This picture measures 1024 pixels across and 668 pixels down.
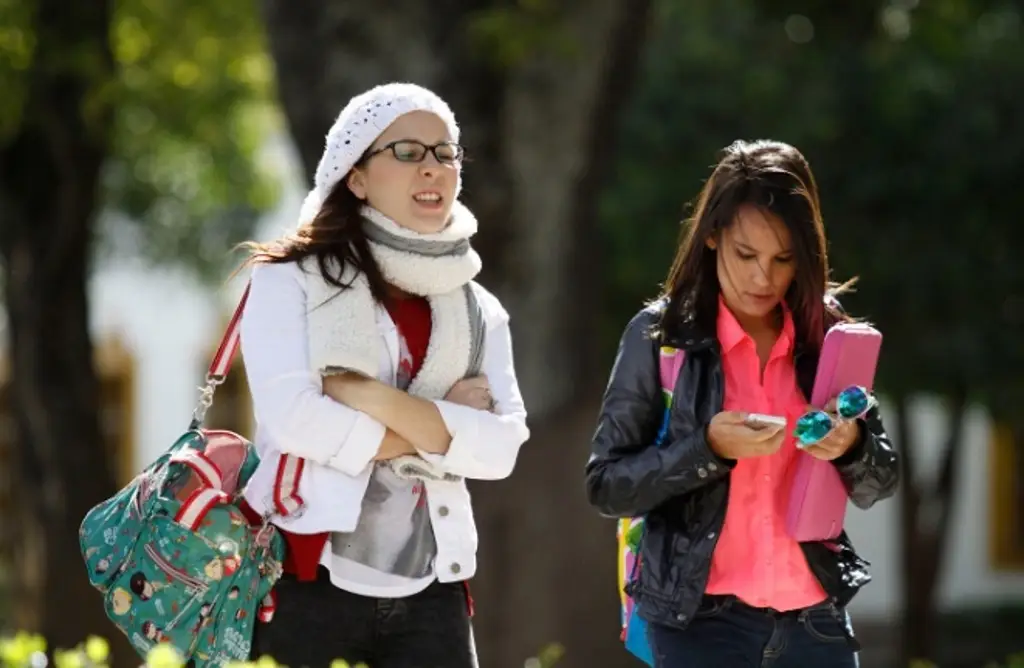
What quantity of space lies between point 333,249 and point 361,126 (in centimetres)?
27

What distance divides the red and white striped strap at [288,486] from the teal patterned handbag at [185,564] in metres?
0.05

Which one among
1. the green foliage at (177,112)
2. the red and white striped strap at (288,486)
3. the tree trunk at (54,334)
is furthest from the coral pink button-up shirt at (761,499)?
the tree trunk at (54,334)

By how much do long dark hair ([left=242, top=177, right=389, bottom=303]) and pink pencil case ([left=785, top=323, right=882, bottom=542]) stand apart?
2.99 feet

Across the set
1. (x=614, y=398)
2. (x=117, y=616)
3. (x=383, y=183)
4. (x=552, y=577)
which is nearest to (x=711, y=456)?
(x=614, y=398)

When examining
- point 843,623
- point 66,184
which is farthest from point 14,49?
point 843,623

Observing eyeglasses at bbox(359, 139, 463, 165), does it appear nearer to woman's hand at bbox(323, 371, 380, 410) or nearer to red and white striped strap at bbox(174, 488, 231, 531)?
woman's hand at bbox(323, 371, 380, 410)

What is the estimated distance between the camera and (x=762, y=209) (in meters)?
3.81

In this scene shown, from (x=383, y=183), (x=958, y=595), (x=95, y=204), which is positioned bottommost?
(x=958, y=595)

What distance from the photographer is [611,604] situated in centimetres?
876

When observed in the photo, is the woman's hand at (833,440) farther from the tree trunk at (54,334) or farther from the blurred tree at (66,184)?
the tree trunk at (54,334)

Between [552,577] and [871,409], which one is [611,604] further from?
[871,409]

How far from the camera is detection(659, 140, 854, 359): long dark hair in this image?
12.5 feet

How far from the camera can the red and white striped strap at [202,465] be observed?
12.3 ft

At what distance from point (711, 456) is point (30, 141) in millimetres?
10137
